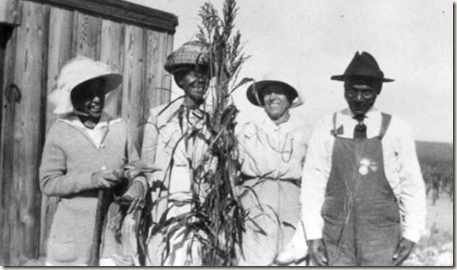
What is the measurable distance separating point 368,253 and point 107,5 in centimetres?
282

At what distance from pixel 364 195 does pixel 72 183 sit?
60.0 inches

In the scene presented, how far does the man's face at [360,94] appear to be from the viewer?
3145 mm

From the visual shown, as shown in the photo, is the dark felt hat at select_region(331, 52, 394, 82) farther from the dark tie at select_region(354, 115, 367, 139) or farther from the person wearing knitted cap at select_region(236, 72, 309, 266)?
the person wearing knitted cap at select_region(236, 72, 309, 266)

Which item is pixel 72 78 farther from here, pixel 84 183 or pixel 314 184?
pixel 314 184

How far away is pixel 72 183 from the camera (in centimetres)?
279

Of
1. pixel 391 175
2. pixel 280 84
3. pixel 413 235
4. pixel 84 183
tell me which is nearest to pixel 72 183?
pixel 84 183

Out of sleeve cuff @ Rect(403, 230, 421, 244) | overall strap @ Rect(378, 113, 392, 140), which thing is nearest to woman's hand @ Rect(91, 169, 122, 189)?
overall strap @ Rect(378, 113, 392, 140)

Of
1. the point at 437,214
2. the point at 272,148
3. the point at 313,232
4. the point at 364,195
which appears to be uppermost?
the point at 272,148

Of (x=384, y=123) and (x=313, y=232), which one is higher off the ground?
(x=384, y=123)

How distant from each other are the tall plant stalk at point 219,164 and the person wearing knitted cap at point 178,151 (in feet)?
0.28

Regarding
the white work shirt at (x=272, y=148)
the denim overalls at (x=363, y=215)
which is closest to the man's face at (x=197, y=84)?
the white work shirt at (x=272, y=148)

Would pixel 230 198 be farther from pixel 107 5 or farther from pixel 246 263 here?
pixel 107 5

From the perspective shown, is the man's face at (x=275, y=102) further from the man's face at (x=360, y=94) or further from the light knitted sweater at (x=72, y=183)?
the light knitted sweater at (x=72, y=183)

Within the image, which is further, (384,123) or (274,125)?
(274,125)
